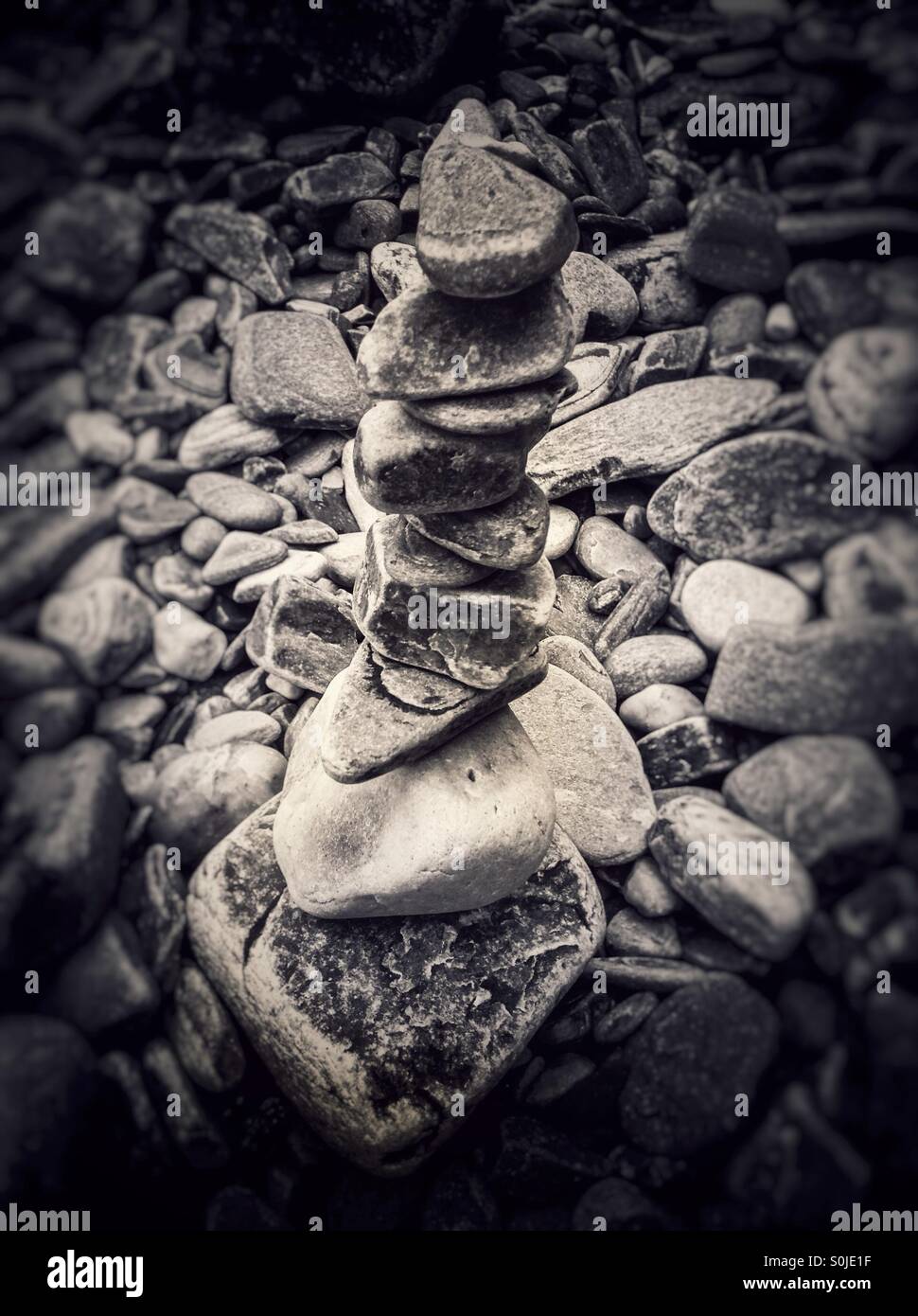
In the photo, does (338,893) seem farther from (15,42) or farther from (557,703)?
(15,42)

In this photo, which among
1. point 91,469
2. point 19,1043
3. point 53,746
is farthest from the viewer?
point 91,469

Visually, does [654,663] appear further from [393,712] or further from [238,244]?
[238,244]

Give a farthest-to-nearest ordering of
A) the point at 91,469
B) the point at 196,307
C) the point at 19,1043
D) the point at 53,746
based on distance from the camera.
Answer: the point at 196,307 → the point at 91,469 → the point at 53,746 → the point at 19,1043

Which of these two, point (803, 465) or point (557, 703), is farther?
point (557, 703)

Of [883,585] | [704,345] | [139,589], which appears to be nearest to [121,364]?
[139,589]

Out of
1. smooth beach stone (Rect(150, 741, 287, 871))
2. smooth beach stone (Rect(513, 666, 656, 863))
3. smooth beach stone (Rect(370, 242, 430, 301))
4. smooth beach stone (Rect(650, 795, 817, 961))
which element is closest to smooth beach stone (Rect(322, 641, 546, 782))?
smooth beach stone (Rect(513, 666, 656, 863))

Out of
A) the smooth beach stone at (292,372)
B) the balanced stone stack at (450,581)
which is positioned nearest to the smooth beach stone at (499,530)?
the balanced stone stack at (450,581)

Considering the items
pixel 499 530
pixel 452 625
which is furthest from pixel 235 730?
pixel 499 530

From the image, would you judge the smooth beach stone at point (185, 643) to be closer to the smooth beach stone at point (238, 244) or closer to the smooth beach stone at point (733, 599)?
the smooth beach stone at point (238, 244)
